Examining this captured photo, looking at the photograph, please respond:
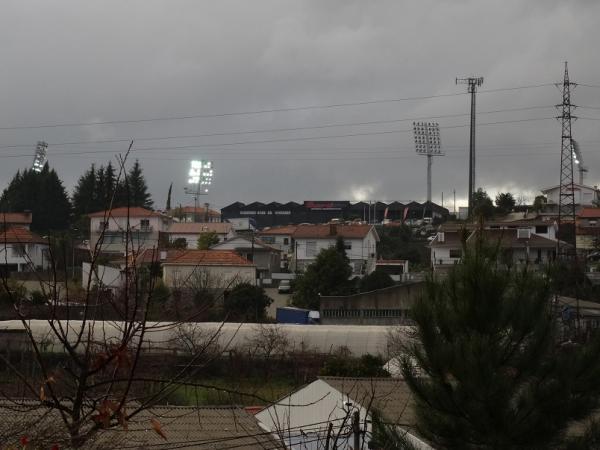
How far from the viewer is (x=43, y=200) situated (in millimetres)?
50094

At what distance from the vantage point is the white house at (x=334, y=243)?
4088 centimetres

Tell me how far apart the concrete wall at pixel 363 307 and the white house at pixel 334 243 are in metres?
13.0

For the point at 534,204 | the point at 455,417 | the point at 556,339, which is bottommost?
the point at 455,417

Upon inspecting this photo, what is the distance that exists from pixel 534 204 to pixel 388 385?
145ft

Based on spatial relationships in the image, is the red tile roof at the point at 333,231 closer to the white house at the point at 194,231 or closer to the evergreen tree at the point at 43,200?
the white house at the point at 194,231

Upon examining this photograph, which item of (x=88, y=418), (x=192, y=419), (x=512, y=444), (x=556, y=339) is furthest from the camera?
(x=192, y=419)

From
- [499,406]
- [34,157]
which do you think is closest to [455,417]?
[499,406]

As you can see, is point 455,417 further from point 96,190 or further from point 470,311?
point 96,190

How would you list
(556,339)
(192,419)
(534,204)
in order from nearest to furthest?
(556,339) < (192,419) < (534,204)

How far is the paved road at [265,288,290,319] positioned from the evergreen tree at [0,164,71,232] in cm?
1992

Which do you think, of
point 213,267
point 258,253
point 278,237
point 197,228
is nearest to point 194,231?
point 197,228

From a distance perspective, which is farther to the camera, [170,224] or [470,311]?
[170,224]

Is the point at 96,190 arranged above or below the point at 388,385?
above

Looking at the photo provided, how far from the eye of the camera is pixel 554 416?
294 inches
